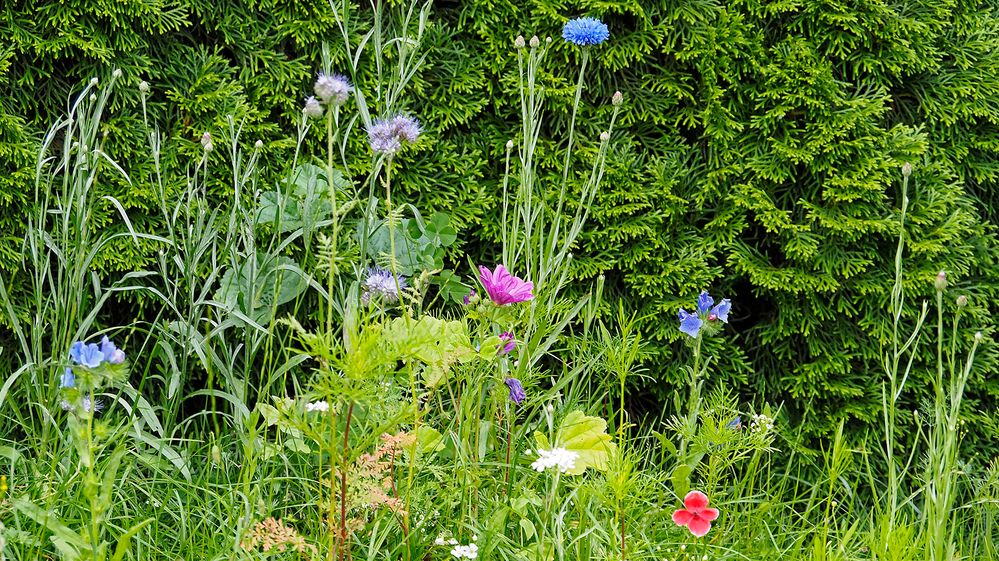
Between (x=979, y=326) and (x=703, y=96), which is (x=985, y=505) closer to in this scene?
(x=979, y=326)

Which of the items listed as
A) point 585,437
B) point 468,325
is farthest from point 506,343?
point 585,437

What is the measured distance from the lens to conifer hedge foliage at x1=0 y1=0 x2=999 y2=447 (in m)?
2.62

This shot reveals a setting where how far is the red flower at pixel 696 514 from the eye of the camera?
1547 millimetres

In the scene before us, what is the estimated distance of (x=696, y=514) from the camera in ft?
5.11

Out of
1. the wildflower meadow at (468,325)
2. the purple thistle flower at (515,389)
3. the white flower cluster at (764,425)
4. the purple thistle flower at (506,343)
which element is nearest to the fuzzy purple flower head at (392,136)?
the wildflower meadow at (468,325)

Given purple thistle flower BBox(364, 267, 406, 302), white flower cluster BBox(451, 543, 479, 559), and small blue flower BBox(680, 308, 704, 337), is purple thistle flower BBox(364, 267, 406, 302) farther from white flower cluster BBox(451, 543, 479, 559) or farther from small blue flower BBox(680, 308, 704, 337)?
small blue flower BBox(680, 308, 704, 337)

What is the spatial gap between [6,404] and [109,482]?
1439 mm

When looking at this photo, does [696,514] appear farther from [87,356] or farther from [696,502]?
[87,356]

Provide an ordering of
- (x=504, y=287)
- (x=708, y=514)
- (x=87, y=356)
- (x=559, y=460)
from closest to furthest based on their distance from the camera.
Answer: (x=87, y=356) → (x=559, y=460) → (x=708, y=514) → (x=504, y=287)

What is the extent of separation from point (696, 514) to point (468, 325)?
22.5 inches

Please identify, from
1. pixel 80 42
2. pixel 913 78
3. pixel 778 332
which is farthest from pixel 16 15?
pixel 913 78

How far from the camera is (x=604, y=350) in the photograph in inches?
75.9

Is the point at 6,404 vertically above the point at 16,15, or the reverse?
the point at 16,15

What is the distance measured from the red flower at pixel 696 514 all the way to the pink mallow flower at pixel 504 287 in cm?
46
